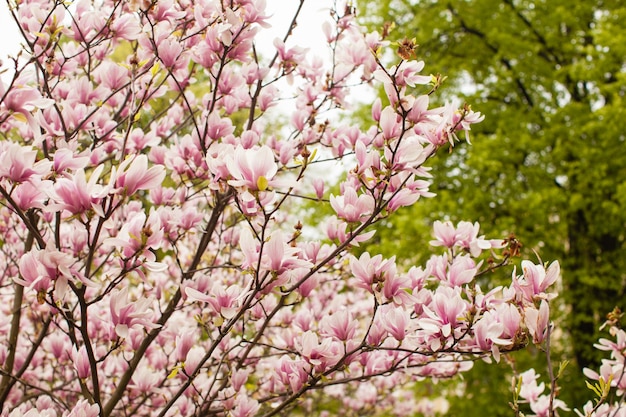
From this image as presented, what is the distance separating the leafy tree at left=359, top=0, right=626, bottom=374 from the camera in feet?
21.5

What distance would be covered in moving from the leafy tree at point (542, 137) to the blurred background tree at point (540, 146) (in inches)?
0.8

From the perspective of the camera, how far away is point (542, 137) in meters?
6.89

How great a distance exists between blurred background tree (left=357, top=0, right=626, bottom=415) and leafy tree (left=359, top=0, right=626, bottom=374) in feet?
0.06

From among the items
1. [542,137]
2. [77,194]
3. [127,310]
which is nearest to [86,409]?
[127,310]

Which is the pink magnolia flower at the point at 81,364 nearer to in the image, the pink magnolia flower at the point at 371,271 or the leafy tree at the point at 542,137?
the pink magnolia flower at the point at 371,271

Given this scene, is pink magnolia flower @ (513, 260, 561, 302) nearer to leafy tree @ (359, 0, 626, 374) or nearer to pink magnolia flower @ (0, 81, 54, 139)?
pink magnolia flower @ (0, 81, 54, 139)

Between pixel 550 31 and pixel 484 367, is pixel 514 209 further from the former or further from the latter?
pixel 550 31

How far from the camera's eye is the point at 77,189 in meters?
1.39

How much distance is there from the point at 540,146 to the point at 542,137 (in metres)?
0.21

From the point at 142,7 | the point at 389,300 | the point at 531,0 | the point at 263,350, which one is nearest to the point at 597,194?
the point at 531,0

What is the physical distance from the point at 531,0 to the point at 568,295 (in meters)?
4.36

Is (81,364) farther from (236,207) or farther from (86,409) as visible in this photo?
(236,207)

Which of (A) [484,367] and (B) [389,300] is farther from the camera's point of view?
(A) [484,367]

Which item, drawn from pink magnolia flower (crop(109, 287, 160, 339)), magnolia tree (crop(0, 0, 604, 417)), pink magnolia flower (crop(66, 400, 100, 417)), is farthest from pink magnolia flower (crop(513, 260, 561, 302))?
pink magnolia flower (crop(66, 400, 100, 417))
